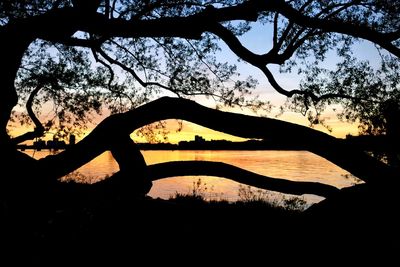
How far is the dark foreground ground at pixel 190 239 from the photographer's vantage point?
499 cm

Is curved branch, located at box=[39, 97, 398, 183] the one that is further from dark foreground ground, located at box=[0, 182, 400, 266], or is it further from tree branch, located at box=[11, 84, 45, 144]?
tree branch, located at box=[11, 84, 45, 144]

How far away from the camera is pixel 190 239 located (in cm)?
590

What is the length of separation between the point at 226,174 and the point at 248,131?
2854mm

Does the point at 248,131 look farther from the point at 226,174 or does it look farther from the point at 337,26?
the point at 337,26

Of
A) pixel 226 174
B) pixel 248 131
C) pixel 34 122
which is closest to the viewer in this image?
pixel 248 131

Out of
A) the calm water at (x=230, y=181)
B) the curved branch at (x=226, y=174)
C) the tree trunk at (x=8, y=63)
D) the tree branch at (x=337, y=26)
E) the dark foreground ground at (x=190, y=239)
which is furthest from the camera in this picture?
the calm water at (x=230, y=181)

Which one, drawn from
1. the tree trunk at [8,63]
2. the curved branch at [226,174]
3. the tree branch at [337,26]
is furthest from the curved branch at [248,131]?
the tree branch at [337,26]

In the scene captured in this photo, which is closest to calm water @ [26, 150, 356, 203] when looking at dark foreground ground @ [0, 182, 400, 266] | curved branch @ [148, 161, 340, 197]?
curved branch @ [148, 161, 340, 197]

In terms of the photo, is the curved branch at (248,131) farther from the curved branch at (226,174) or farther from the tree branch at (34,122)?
the tree branch at (34,122)

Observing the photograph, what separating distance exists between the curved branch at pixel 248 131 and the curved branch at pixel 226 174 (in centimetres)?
216

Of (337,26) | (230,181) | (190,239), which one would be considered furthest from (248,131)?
(230,181)

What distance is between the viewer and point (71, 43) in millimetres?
9898

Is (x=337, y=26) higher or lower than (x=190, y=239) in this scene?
higher

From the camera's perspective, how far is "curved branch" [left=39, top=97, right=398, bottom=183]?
6230 mm
